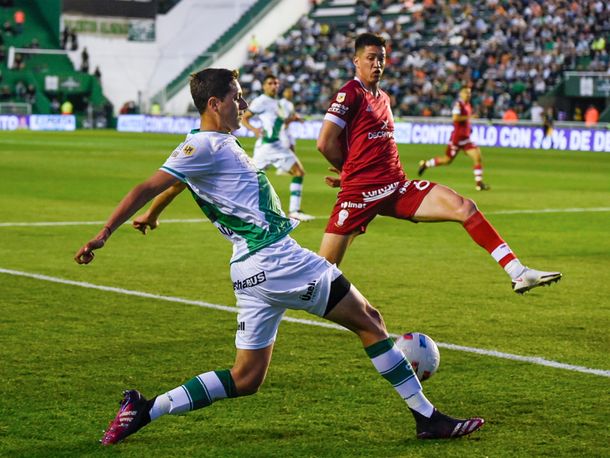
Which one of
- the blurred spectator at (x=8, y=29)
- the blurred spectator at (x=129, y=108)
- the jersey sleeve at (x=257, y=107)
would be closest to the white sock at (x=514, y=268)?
the jersey sleeve at (x=257, y=107)

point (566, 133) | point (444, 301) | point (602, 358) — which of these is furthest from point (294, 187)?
point (566, 133)

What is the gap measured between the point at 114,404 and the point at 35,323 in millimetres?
2617

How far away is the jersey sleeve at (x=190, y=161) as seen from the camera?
5.23 metres

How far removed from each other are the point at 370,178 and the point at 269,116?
37.0 ft

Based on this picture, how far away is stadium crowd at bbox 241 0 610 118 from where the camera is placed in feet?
153

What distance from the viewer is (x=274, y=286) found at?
5.29 m

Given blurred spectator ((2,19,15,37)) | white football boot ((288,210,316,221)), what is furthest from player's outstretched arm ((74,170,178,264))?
blurred spectator ((2,19,15,37))

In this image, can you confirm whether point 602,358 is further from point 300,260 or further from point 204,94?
point 204,94

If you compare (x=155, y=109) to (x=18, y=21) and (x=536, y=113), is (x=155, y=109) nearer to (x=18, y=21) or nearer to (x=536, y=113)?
(x=18, y=21)

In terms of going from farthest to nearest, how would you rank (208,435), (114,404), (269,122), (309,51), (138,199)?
(309,51)
(269,122)
(114,404)
(208,435)
(138,199)

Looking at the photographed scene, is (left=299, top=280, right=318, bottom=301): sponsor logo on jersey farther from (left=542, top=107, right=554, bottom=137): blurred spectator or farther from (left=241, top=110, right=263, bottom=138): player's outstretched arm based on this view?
(left=542, top=107, right=554, bottom=137): blurred spectator

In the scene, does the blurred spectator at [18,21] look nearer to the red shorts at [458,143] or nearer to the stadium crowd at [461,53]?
the stadium crowd at [461,53]

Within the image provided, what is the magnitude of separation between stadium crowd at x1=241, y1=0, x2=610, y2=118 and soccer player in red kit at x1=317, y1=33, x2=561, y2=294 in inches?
1467

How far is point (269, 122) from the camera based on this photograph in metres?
19.5
